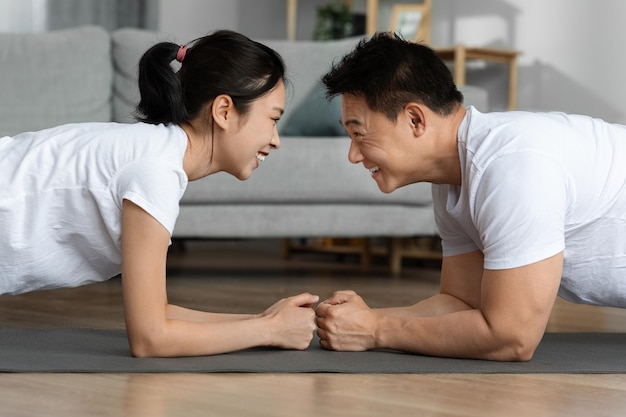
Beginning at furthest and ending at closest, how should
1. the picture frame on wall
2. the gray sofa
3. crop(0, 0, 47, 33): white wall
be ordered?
crop(0, 0, 47, 33): white wall → the picture frame on wall → the gray sofa

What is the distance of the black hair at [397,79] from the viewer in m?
1.78

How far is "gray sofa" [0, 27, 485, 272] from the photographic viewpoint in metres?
3.40

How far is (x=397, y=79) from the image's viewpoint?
178 centimetres

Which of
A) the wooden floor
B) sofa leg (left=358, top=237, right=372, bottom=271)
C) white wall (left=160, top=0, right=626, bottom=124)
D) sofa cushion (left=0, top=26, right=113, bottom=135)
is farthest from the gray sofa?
the wooden floor

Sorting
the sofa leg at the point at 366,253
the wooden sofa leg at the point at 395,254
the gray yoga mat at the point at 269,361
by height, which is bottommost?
the sofa leg at the point at 366,253

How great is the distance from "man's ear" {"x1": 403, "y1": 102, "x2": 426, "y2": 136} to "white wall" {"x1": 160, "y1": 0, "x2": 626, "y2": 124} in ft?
9.38

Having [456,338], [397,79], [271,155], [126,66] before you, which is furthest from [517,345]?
[126,66]

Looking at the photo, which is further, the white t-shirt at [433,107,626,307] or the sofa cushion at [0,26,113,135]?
the sofa cushion at [0,26,113,135]

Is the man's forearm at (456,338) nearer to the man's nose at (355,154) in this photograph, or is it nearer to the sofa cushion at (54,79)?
the man's nose at (355,154)

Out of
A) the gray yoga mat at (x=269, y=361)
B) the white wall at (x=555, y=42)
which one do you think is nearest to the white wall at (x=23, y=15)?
the white wall at (x=555, y=42)

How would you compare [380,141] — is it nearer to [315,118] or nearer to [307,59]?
[315,118]

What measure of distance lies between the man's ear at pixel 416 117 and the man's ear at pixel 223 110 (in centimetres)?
32

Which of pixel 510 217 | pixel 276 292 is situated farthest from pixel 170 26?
pixel 510 217

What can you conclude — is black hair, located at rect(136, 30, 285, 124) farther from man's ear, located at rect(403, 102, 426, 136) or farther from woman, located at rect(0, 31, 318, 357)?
man's ear, located at rect(403, 102, 426, 136)
